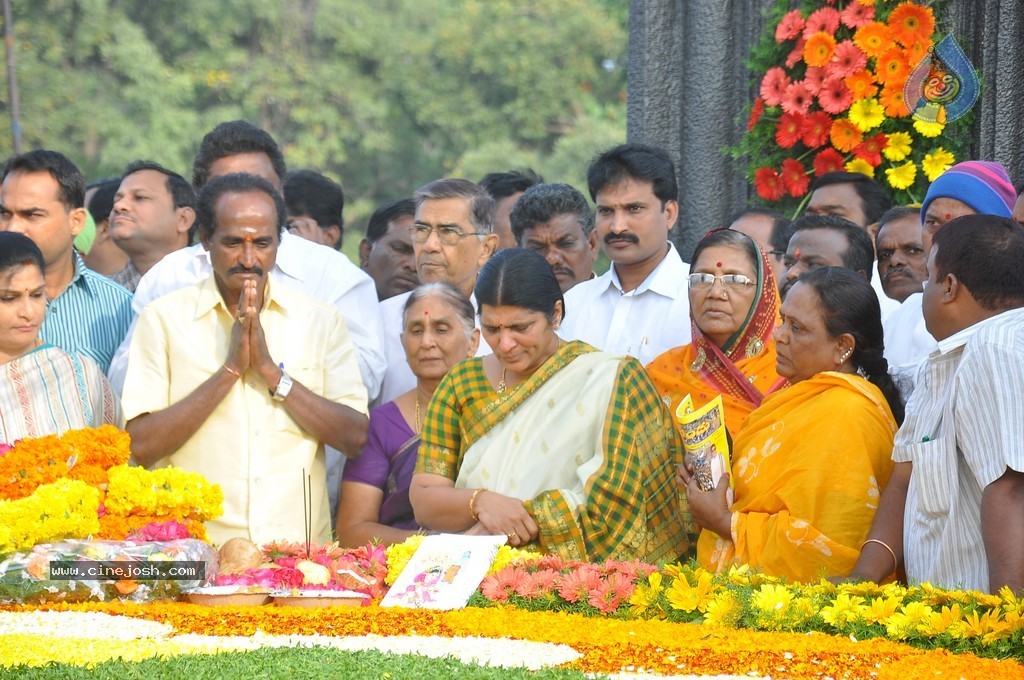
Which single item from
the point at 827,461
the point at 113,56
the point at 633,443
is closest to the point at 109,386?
the point at 633,443

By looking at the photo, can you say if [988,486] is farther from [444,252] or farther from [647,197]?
[444,252]

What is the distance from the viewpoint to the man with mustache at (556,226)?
21.2ft

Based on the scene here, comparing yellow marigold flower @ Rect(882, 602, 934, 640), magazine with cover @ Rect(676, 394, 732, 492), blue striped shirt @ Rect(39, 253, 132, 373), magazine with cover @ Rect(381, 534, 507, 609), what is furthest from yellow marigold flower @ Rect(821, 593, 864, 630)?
blue striped shirt @ Rect(39, 253, 132, 373)

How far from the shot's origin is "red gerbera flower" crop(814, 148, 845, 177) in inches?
249

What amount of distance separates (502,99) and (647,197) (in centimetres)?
1727

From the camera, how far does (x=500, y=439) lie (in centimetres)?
488

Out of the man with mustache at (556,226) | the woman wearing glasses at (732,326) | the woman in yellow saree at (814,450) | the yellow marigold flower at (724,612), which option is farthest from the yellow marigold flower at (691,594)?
the man with mustache at (556,226)

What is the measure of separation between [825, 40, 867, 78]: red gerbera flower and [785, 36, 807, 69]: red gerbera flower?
6.6 inches

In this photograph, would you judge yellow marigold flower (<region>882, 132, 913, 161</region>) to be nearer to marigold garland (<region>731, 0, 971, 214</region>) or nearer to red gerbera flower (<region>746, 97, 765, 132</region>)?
marigold garland (<region>731, 0, 971, 214</region>)

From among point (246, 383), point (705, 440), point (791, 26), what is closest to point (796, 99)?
point (791, 26)

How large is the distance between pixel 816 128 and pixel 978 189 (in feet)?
4.42

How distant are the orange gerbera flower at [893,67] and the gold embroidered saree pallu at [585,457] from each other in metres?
2.16

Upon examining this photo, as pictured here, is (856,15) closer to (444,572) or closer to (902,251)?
(902,251)

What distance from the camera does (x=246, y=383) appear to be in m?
5.29
